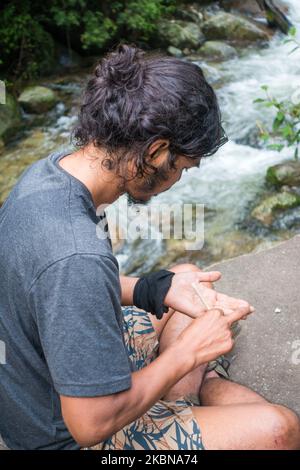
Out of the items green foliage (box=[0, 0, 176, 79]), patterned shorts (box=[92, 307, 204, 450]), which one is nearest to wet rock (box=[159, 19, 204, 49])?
green foliage (box=[0, 0, 176, 79])

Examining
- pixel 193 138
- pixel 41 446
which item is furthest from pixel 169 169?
pixel 41 446

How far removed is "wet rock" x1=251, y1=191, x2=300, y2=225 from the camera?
15.2ft

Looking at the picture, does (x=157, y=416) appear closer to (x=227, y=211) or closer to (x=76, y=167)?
(x=76, y=167)

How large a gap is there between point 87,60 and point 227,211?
15.9 feet

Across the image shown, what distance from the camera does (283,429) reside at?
5.51 feet

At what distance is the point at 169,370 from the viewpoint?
4.90 ft

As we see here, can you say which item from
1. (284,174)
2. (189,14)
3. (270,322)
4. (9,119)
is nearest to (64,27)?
(9,119)

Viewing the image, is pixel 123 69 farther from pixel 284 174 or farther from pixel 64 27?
pixel 64 27

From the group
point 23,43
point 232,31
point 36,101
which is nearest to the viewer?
point 36,101

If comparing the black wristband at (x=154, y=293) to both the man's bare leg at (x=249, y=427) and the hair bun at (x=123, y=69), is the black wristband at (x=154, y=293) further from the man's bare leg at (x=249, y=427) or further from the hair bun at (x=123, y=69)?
the hair bun at (x=123, y=69)

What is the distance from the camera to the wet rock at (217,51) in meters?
8.45

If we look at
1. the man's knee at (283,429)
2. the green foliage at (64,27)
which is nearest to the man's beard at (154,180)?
the man's knee at (283,429)

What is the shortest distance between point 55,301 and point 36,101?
245 inches

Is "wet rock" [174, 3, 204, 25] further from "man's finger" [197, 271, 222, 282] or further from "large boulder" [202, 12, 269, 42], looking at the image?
"man's finger" [197, 271, 222, 282]
